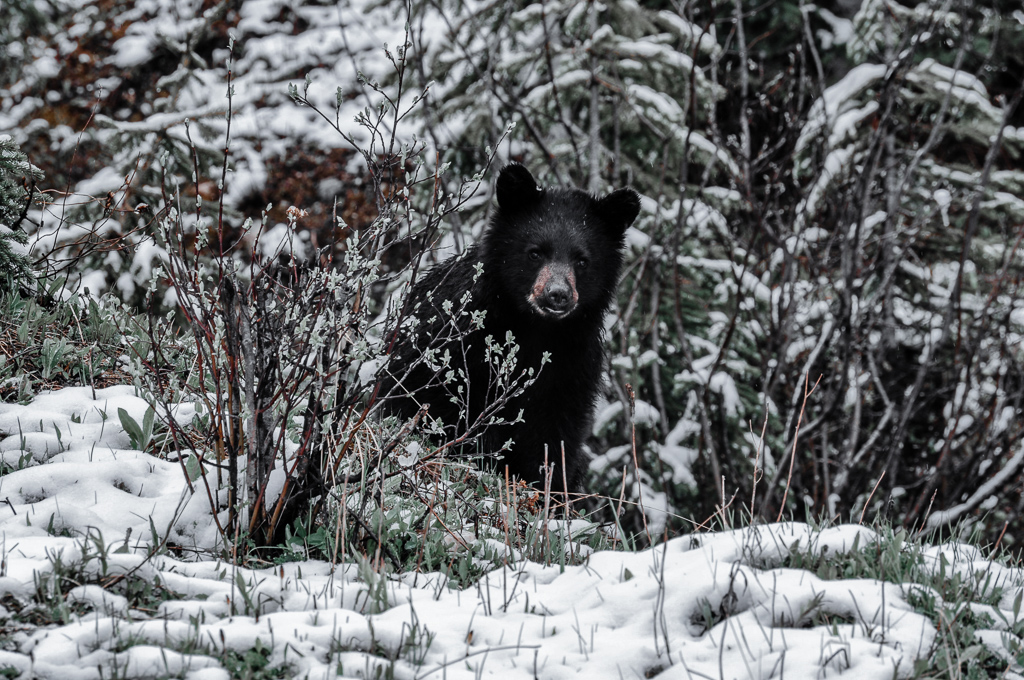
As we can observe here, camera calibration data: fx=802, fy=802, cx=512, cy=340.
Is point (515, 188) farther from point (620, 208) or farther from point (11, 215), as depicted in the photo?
point (11, 215)

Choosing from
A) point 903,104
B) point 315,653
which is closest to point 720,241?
point 903,104

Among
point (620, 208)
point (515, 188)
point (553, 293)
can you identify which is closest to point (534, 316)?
point (553, 293)

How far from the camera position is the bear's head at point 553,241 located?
4.95 m

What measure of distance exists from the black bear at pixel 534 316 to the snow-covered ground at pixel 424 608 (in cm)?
192

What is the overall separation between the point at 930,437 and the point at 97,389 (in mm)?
8489

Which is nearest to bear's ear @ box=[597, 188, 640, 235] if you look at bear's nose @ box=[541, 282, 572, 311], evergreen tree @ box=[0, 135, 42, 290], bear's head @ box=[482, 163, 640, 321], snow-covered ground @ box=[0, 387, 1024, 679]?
bear's head @ box=[482, 163, 640, 321]

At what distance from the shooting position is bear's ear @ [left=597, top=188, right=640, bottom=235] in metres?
5.21

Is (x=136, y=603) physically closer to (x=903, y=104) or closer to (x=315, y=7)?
(x=903, y=104)

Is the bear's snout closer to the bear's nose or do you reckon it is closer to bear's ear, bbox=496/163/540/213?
the bear's nose

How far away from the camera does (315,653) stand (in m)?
2.24

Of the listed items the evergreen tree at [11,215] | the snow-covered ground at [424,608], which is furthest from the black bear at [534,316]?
the evergreen tree at [11,215]

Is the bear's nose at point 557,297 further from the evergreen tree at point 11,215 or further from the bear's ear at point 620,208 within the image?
the evergreen tree at point 11,215

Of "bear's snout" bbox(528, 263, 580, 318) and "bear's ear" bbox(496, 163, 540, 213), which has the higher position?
"bear's ear" bbox(496, 163, 540, 213)

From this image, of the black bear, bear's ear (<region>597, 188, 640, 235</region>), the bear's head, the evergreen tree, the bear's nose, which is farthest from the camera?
bear's ear (<region>597, 188, 640, 235</region>)
